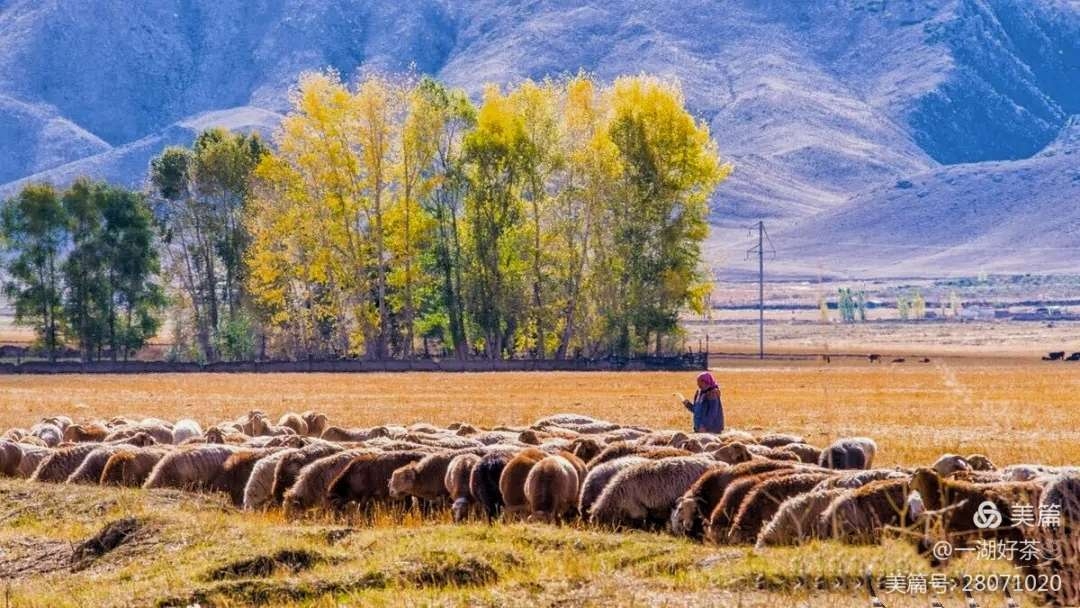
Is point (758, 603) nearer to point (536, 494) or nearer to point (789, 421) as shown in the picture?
Answer: point (536, 494)

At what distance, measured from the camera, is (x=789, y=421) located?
A: 33312 mm

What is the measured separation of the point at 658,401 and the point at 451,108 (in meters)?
32.1

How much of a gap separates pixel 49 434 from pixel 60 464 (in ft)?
18.1

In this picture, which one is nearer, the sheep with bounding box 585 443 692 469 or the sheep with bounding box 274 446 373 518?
the sheep with bounding box 585 443 692 469

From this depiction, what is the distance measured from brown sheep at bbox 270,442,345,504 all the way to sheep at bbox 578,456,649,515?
3.21m

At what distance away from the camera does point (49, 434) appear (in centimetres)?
2736

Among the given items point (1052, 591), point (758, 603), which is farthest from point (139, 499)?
point (1052, 591)

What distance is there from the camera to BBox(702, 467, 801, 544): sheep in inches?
604

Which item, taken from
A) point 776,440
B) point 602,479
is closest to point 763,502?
point 602,479

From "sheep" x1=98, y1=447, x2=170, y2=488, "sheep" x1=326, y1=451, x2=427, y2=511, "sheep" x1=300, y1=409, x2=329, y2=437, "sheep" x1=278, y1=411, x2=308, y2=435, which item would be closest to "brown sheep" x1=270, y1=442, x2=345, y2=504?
"sheep" x1=326, y1=451, x2=427, y2=511

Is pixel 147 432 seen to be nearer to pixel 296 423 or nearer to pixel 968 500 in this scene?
pixel 296 423

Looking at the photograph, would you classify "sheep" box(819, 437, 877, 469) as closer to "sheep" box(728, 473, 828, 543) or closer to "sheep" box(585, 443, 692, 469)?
"sheep" box(585, 443, 692, 469)

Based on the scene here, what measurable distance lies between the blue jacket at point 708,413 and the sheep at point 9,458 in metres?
9.58

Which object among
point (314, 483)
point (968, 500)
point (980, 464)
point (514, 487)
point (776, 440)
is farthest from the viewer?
point (776, 440)
